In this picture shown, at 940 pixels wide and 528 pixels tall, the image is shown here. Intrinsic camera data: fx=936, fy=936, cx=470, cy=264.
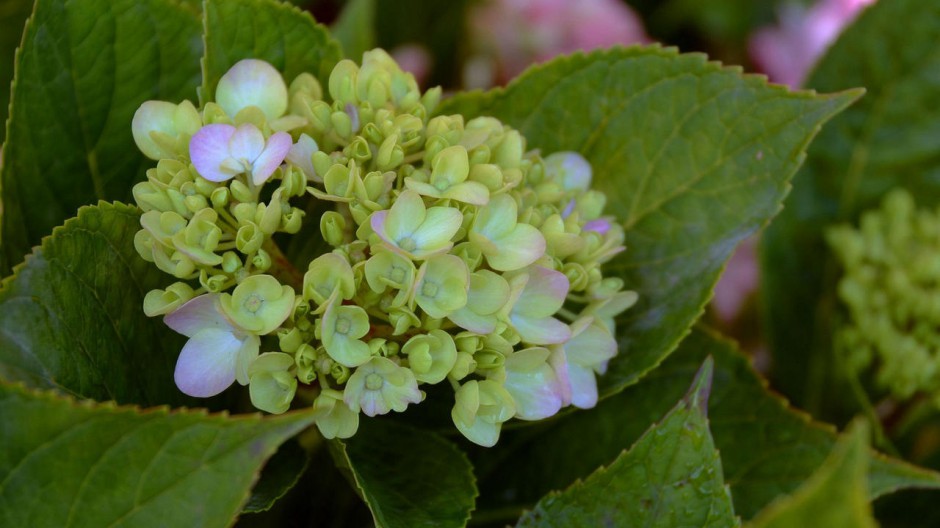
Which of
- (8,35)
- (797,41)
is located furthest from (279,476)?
(797,41)

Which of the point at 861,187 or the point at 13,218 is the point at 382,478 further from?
the point at 861,187

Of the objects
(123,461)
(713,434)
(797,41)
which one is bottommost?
(713,434)

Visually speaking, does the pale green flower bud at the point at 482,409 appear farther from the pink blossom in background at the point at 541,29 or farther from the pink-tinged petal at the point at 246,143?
the pink blossom in background at the point at 541,29

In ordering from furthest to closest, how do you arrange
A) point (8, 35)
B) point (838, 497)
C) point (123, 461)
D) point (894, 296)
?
1. point (8, 35)
2. point (894, 296)
3. point (123, 461)
4. point (838, 497)

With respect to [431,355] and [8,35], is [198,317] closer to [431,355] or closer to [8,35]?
[431,355]

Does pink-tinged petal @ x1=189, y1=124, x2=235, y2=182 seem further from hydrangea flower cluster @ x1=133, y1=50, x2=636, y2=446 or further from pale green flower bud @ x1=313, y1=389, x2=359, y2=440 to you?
pale green flower bud @ x1=313, y1=389, x2=359, y2=440

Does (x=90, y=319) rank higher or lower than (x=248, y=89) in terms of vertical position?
lower

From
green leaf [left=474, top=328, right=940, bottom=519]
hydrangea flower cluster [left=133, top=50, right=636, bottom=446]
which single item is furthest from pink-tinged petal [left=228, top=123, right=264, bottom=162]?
green leaf [left=474, top=328, right=940, bottom=519]
